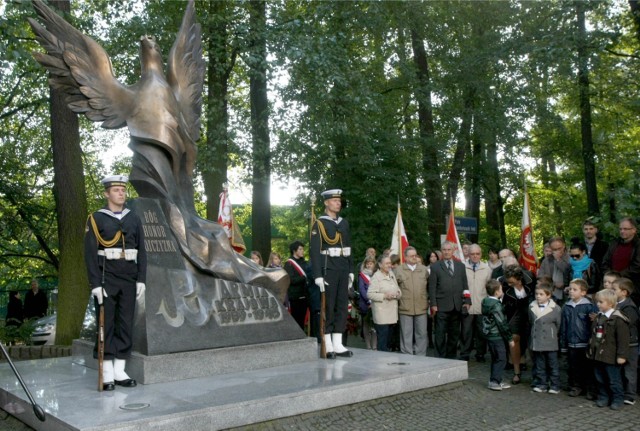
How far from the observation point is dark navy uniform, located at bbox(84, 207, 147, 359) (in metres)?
5.91

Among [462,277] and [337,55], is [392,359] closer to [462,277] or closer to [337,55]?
[462,277]

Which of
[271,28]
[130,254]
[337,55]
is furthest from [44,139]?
[130,254]

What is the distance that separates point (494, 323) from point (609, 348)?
1348mm

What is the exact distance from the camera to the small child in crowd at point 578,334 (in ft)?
22.9

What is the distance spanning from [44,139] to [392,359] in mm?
12984

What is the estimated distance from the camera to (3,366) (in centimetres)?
741

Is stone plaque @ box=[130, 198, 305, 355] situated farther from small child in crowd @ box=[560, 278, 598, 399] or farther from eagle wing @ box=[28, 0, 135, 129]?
small child in crowd @ box=[560, 278, 598, 399]

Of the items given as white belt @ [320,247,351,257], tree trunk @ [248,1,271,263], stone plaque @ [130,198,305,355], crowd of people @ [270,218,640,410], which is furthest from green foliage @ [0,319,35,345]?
white belt @ [320,247,351,257]

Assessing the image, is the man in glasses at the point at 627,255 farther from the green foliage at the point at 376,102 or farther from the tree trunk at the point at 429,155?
the tree trunk at the point at 429,155

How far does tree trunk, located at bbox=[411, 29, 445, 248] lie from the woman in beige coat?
8.90 meters

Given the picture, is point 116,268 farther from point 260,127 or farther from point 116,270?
point 260,127

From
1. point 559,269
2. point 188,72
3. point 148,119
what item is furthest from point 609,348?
point 188,72

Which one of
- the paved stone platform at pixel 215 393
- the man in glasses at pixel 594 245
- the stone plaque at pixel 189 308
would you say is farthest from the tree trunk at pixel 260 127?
the paved stone platform at pixel 215 393

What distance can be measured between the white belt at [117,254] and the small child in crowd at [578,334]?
4842mm
